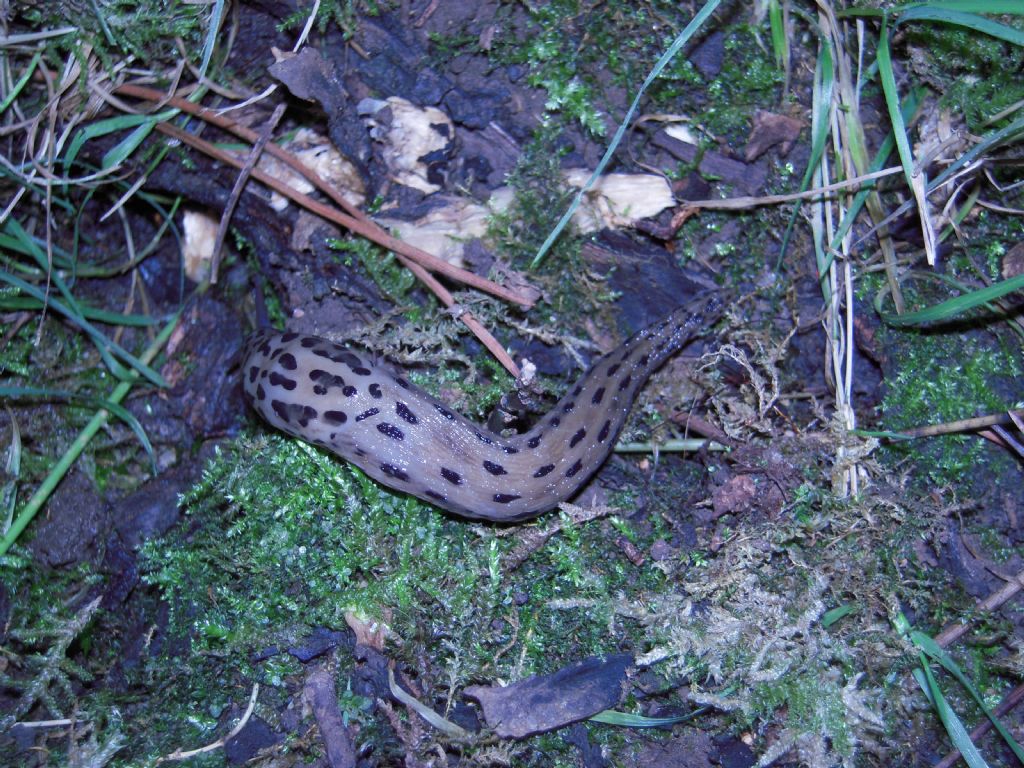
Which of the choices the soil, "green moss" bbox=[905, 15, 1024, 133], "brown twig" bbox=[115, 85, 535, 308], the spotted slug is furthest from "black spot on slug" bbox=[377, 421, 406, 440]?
"green moss" bbox=[905, 15, 1024, 133]

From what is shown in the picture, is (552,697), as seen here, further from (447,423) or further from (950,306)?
(950,306)

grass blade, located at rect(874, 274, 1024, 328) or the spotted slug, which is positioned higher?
grass blade, located at rect(874, 274, 1024, 328)

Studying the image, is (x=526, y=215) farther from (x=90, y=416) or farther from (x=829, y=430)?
(x=90, y=416)

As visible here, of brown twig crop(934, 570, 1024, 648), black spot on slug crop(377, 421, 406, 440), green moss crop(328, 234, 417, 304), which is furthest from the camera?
green moss crop(328, 234, 417, 304)

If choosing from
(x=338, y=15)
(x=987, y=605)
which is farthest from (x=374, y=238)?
(x=987, y=605)

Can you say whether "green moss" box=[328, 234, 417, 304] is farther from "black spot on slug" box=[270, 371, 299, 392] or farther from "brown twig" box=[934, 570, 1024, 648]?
"brown twig" box=[934, 570, 1024, 648]

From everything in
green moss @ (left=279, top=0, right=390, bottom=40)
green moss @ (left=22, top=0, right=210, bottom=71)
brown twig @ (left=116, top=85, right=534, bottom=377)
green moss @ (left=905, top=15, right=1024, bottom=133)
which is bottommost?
brown twig @ (left=116, top=85, right=534, bottom=377)

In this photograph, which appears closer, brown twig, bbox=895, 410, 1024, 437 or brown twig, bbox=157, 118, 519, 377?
brown twig, bbox=895, 410, 1024, 437

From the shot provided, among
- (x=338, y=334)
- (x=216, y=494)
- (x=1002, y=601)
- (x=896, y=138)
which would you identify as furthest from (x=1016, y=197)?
(x=216, y=494)

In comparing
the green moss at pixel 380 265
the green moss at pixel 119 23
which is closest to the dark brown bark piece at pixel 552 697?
the green moss at pixel 380 265
